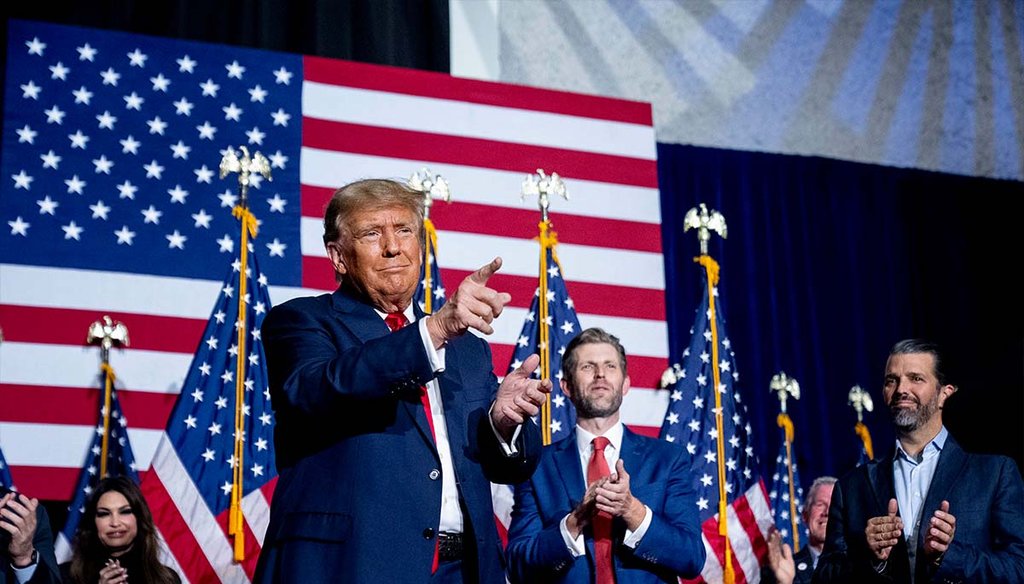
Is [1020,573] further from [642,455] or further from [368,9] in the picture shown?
[368,9]

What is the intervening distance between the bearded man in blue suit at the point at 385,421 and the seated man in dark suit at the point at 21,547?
6.60 feet

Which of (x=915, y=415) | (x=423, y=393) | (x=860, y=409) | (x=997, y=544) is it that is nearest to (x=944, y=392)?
(x=915, y=415)

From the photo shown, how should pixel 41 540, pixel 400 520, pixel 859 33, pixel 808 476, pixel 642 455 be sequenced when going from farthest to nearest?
pixel 859 33 → pixel 808 476 → pixel 41 540 → pixel 642 455 → pixel 400 520

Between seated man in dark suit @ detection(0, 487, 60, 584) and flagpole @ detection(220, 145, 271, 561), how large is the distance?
2.48 ft

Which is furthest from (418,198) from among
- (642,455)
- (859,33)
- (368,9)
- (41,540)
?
(859,33)

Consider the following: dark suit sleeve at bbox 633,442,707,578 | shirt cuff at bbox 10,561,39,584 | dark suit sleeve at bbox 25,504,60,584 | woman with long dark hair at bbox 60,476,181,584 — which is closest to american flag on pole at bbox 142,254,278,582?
woman with long dark hair at bbox 60,476,181,584

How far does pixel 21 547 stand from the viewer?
12.5 feet

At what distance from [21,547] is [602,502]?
192cm

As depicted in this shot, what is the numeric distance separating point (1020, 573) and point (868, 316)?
4.07 m

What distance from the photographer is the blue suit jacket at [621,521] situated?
338 centimetres

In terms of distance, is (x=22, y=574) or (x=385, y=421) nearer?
(x=385, y=421)

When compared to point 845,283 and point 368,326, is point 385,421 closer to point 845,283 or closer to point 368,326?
point 368,326

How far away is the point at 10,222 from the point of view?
5.29m

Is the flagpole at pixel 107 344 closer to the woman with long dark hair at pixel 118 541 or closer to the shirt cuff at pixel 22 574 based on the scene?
the woman with long dark hair at pixel 118 541
